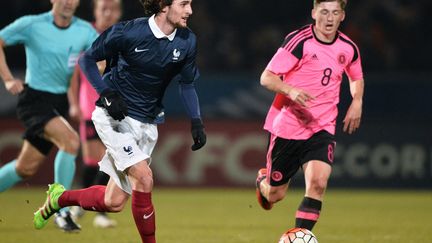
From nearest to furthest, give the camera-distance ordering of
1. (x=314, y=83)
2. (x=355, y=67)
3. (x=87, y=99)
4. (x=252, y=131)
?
(x=314, y=83)
(x=355, y=67)
(x=87, y=99)
(x=252, y=131)

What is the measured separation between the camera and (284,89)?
23.8 ft

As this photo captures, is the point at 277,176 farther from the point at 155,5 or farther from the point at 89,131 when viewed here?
the point at 89,131

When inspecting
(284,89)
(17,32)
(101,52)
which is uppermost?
(284,89)

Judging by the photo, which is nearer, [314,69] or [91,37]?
[314,69]

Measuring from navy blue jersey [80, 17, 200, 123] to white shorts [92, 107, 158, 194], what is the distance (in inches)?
3.6

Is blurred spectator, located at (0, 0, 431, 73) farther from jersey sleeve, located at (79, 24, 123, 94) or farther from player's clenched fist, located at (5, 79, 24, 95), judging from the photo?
jersey sleeve, located at (79, 24, 123, 94)

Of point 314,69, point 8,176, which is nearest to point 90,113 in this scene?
point 8,176

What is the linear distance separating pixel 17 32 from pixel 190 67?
273 cm

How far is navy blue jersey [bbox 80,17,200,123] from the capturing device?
687 cm

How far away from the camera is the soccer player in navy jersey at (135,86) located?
22.2ft

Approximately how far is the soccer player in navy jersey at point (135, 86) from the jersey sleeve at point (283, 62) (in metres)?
0.71

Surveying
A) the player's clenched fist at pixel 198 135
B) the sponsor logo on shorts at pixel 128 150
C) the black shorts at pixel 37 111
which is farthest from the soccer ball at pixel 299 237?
the black shorts at pixel 37 111

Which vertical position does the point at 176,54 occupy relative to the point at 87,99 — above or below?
above

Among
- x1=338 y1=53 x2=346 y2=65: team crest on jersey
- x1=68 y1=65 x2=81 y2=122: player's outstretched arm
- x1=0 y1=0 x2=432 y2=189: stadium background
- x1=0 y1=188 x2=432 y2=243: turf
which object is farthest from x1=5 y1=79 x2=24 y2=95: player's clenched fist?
x1=0 y1=0 x2=432 y2=189: stadium background
